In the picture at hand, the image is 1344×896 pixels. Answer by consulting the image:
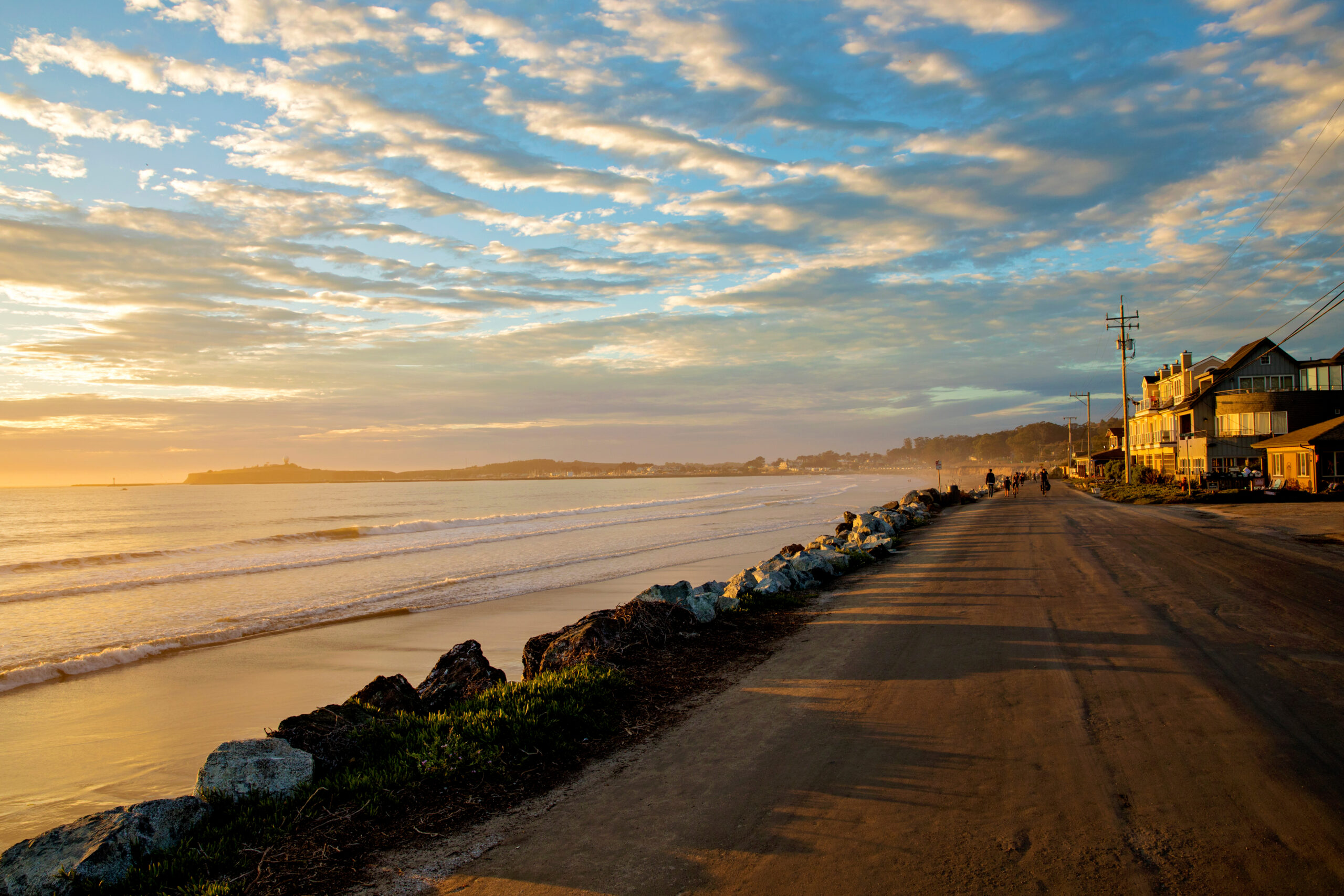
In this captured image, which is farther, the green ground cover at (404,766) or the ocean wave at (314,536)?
the ocean wave at (314,536)

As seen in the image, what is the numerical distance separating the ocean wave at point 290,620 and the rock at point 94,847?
902 centimetres

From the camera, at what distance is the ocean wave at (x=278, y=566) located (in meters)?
18.7

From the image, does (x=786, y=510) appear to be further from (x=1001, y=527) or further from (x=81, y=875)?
(x=81, y=875)

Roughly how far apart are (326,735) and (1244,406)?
178 ft

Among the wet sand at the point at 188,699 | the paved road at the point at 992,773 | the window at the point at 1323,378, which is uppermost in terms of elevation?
the window at the point at 1323,378

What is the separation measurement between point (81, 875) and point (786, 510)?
4680cm

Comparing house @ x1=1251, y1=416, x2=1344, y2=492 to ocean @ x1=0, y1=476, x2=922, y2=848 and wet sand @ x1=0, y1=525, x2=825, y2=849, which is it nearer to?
ocean @ x1=0, y1=476, x2=922, y2=848

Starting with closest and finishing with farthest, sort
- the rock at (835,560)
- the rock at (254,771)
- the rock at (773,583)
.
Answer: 1. the rock at (254,771)
2. the rock at (773,583)
3. the rock at (835,560)

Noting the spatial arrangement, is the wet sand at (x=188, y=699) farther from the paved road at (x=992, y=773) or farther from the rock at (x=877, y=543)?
the rock at (x=877, y=543)

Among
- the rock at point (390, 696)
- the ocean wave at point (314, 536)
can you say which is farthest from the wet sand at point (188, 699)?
the ocean wave at point (314, 536)

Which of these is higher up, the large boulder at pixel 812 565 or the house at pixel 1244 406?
the house at pixel 1244 406

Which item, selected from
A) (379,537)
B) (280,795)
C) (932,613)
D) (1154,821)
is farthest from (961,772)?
(379,537)

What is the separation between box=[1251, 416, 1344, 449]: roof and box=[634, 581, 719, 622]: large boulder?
118 ft

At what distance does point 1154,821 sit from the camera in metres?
4.11
